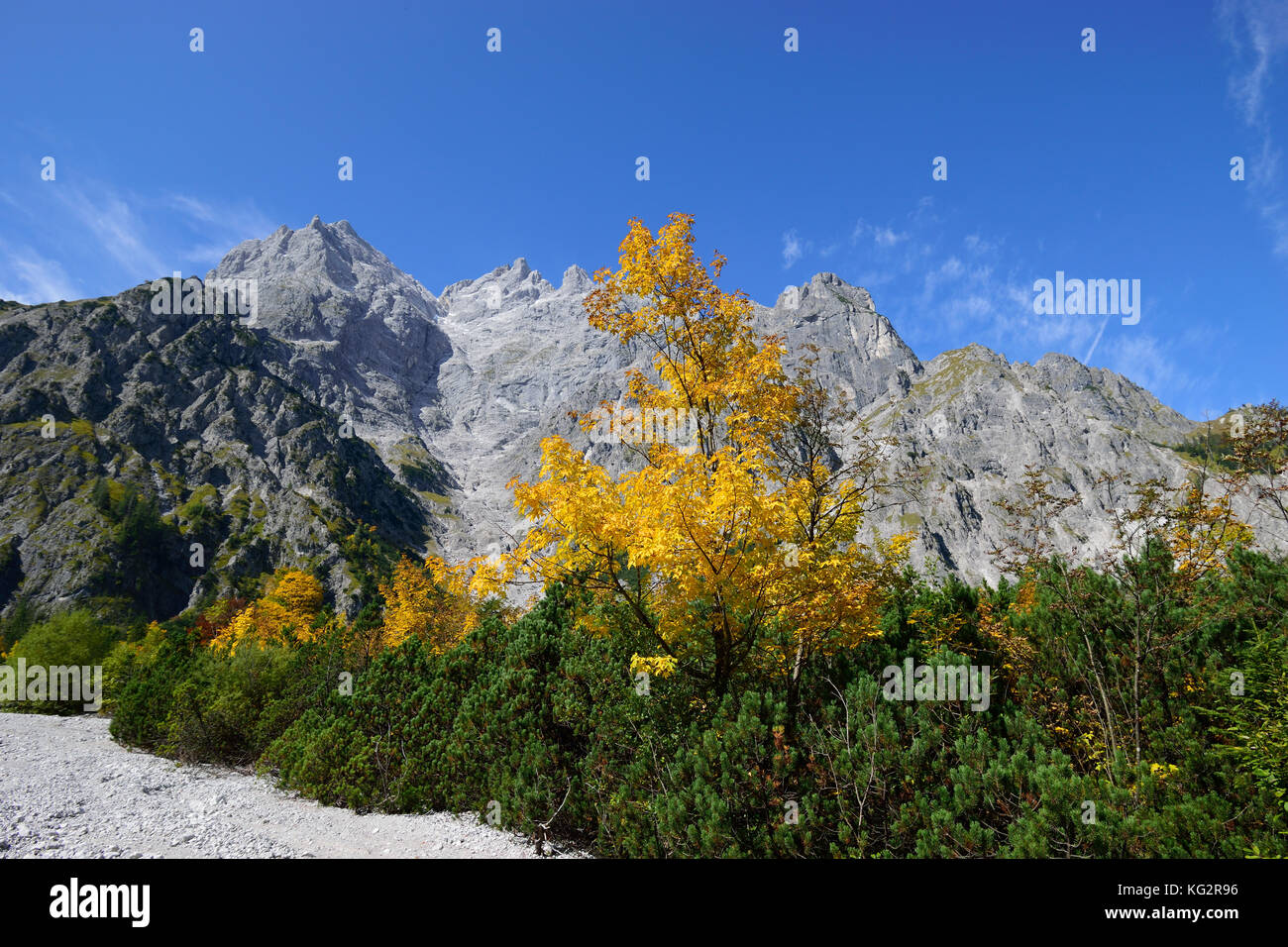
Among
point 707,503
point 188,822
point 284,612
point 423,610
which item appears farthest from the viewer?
point 284,612

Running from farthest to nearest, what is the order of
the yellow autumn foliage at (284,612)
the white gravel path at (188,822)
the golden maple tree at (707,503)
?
1. the yellow autumn foliage at (284,612)
2. the white gravel path at (188,822)
3. the golden maple tree at (707,503)

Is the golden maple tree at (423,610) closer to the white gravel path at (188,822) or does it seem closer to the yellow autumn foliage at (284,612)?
the yellow autumn foliage at (284,612)

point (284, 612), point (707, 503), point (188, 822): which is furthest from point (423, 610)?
point (707, 503)

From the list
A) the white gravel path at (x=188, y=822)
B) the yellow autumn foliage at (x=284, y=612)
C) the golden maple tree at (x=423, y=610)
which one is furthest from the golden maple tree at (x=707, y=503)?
the yellow autumn foliage at (x=284, y=612)

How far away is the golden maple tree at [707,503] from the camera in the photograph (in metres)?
7.29

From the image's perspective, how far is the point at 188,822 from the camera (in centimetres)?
959

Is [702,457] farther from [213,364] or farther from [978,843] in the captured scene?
[213,364]

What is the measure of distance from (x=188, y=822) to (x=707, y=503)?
411 inches

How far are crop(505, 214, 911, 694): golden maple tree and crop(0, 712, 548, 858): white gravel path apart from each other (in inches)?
190

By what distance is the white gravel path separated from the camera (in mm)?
8031

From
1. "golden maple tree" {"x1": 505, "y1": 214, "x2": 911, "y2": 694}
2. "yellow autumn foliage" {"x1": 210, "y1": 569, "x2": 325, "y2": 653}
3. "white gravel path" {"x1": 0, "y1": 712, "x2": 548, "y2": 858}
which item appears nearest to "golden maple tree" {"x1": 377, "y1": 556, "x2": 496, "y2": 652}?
"yellow autumn foliage" {"x1": 210, "y1": 569, "x2": 325, "y2": 653}

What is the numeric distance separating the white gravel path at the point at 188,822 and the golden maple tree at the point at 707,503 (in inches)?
190

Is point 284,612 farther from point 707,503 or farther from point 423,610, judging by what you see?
point 707,503

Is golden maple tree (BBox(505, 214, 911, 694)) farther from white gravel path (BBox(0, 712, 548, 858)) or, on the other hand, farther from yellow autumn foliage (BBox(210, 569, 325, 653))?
yellow autumn foliage (BBox(210, 569, 325, 653))
